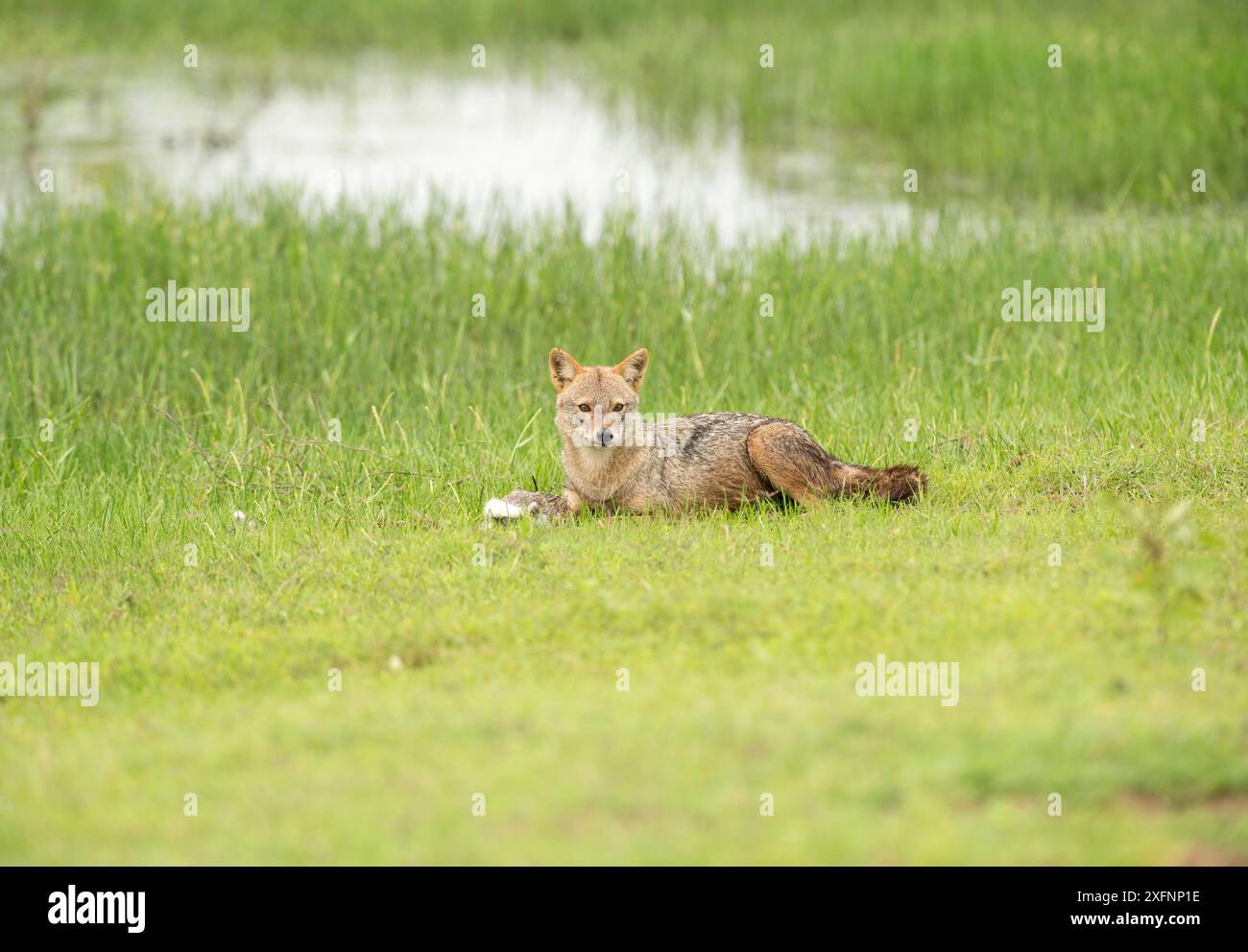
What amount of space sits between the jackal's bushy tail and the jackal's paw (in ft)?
5.59

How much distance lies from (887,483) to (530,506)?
6.73ft

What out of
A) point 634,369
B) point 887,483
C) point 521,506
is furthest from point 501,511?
point 887,483

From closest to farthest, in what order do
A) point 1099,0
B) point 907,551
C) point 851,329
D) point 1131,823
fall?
point 1131,823
point 907,551
point 851,329
point 1099,0

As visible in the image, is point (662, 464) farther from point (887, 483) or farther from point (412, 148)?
point (412, 148)

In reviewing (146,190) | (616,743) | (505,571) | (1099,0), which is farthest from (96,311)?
(1099,0)

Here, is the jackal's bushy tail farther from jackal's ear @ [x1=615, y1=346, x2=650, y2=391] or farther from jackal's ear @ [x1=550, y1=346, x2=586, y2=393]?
jackal's ear @ [x1=550, y1=346, x2=586, y2=393]

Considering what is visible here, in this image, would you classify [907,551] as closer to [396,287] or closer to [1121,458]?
[1121,458]

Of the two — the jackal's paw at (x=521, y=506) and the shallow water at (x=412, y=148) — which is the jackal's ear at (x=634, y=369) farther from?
the shallow water at (x=412, y=148)

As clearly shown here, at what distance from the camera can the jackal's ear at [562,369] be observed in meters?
8.77

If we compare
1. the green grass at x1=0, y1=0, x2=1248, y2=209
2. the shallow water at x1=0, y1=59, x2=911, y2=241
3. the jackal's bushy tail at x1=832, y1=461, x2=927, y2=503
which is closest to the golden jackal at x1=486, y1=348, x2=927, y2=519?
the jackal's bushy tail at x1=832, y1=461, x2=927, y2=503

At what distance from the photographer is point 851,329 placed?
12477mm

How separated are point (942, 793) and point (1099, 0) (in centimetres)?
2584

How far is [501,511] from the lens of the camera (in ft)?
27.3

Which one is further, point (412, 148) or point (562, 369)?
point (412, 148)
